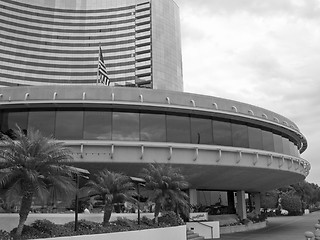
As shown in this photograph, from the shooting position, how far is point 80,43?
460 feet

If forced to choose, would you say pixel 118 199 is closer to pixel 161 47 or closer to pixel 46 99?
pixel 46 99

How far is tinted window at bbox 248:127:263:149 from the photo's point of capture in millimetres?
29359

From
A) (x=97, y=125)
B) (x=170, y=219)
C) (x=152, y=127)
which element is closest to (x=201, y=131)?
(x=152, y=127)

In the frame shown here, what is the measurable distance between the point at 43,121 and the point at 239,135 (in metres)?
15.1

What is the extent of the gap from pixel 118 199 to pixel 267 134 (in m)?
17.9

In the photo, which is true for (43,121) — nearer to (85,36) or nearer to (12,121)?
(12,121)

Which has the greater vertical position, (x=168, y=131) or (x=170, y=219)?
(x=168, y=131)

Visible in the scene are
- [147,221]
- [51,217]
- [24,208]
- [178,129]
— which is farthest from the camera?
[178,129]

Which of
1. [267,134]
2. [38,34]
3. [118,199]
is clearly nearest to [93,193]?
[118,199]

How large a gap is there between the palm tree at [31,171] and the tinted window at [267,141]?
20669mm

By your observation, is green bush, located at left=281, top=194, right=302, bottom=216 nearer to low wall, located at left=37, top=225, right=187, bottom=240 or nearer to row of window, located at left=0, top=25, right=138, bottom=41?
low wall, located at left=37, top=225, right=187, bottom=240

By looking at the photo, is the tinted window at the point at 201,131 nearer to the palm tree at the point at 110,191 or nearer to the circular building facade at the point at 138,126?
the circular building facade at the point at 138,126

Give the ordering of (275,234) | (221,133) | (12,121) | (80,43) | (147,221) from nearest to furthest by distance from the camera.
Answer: (147,221) → (12,121) → (221,133) → (275,234) → (80,43)

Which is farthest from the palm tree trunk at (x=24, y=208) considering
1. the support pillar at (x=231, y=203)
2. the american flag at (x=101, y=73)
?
the support pillar at (x=231, y=203)
